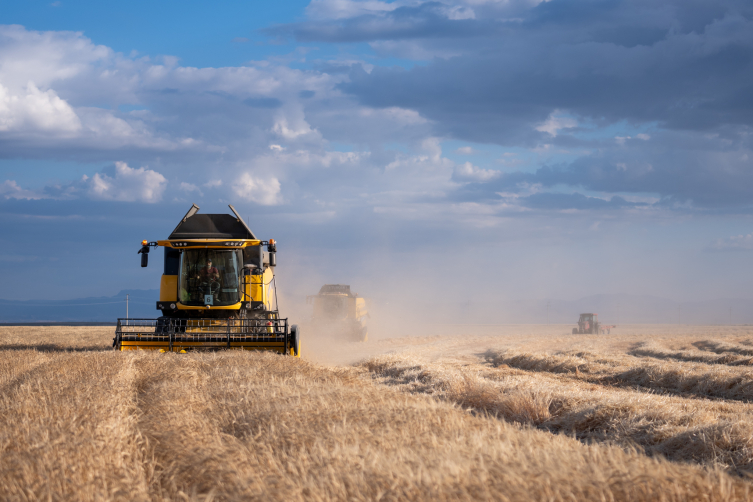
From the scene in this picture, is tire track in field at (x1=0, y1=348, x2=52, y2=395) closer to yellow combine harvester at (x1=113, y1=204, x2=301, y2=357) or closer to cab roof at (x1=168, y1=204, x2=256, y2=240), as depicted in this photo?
yellow combine harvester at (x1=113, y1=204, x2=301, y2=357)

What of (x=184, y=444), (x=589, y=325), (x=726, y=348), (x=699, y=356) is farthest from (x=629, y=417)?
(x=589, y=325)

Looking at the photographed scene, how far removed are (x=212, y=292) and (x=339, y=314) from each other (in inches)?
736

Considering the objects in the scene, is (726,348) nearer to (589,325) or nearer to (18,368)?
(18,368)

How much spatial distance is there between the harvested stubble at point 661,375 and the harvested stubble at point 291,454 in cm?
874

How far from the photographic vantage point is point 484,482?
10.9 ft

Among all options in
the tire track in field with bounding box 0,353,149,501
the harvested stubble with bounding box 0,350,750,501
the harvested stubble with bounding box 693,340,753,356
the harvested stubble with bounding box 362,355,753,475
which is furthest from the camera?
the harvested stubble with bounding box 693,340,753,356

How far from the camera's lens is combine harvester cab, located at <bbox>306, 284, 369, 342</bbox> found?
3519 cm

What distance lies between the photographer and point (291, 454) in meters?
4.47

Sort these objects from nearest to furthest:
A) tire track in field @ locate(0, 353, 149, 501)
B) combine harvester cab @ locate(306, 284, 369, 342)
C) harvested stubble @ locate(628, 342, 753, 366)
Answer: tire track in field @ locate(0, 353, 149, 501), harvested stubble @ locate(628, 342, 753, 366), combine harvester cab @ locate(306, 284, 369, 342)

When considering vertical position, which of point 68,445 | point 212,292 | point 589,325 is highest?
point 212,292

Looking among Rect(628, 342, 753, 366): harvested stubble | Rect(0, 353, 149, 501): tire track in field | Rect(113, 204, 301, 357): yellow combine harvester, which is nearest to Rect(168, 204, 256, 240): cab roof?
Rect(113, 204, 301, 357): yellow combine harvester

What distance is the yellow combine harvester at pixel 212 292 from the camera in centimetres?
1529

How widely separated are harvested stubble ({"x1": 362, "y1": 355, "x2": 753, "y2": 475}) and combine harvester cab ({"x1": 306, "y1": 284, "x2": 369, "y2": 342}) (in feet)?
74.6

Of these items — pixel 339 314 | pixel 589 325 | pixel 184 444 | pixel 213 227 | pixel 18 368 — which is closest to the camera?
pixel 184 444
